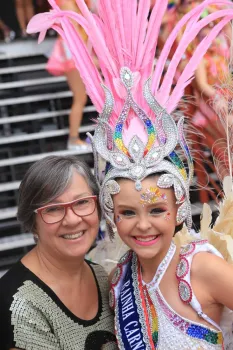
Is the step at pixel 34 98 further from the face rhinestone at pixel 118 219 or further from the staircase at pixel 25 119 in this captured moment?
the face rhinestone at pixel 118 219

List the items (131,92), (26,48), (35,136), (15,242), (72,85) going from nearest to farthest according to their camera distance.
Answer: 1. (131,92)
2. (15,242)
3. (72,85)
4. (35,136)
5. (26,48)

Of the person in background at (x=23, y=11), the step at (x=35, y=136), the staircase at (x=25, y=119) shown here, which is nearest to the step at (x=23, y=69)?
the staircase at (x=25, y=119)

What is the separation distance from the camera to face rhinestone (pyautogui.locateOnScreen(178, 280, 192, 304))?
1.94m

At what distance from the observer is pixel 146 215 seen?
6.34ft

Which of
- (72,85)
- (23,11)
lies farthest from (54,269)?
(23,11)

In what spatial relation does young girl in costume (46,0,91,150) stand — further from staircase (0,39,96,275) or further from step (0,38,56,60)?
step (0,38,56,60)

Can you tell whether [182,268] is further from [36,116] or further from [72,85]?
[36,116]

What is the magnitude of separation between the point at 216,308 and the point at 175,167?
493 mm

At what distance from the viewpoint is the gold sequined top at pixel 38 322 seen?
200 cm

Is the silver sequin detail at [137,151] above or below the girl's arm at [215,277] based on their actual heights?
above

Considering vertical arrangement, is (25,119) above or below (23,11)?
below

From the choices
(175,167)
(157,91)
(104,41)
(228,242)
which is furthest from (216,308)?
(104,41)

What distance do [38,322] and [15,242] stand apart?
303 cm

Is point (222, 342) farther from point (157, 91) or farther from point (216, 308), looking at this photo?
point (157, 91)
